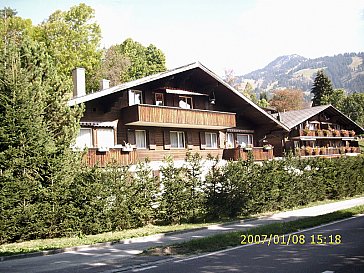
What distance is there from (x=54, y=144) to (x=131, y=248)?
6094 mm

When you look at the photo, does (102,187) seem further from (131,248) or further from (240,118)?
(240,118)

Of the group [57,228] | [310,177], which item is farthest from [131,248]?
[310,177]

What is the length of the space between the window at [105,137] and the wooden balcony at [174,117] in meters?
1.30

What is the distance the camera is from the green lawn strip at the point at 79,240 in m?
12.0

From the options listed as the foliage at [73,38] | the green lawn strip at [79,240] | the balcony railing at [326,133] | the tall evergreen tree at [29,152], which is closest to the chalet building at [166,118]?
the tall evergreen tree at [29,152]

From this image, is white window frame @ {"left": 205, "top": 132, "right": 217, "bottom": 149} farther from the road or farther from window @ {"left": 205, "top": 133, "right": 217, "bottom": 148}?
the road

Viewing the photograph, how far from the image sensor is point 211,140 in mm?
31516

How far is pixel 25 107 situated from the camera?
586 inches

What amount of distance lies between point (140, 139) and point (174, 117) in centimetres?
278

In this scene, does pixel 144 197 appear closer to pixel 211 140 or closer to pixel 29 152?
pixel 29 152

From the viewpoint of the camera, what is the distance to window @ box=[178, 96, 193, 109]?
29.2 metres

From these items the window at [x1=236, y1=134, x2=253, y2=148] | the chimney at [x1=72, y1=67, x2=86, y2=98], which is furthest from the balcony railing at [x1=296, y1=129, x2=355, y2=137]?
the chimney at [x1=72, y1=67, x2=86, y2=98]

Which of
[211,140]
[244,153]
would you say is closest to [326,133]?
[244,153]

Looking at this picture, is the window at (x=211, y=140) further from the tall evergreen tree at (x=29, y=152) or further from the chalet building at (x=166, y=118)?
the tall evergreen tree at (x=29, y=152)
